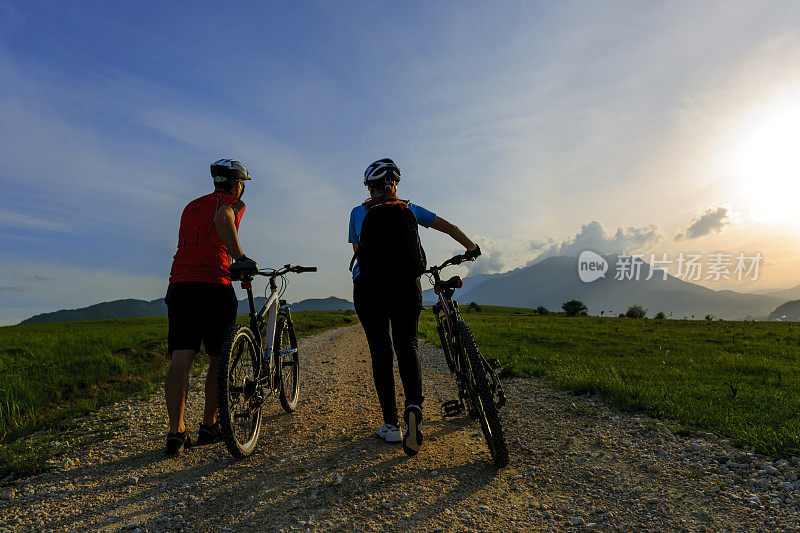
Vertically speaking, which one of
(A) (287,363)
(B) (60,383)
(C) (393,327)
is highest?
(C) (393,327)

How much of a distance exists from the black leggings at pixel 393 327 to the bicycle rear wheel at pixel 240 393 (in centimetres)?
151

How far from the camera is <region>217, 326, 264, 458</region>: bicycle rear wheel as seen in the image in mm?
4102

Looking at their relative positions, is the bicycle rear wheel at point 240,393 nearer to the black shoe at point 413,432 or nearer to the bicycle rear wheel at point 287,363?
the bicycle rear wheel at point 287,363

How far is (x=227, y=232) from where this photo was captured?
475 cm

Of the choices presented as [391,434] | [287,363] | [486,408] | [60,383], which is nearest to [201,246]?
[287,363]

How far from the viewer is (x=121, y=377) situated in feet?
29.6

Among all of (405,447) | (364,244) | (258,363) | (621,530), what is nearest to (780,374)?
(621,530)

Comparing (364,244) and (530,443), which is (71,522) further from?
(530,443)

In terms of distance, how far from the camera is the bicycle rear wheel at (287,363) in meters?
5.93

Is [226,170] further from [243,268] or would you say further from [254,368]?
[254,368]

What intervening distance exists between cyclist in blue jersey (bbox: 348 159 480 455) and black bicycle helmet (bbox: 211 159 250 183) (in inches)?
69.5

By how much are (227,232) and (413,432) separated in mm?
3215

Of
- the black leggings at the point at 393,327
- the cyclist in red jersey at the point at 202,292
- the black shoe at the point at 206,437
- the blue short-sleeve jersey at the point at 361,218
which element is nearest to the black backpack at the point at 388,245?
the black leggings at the point at 393,327

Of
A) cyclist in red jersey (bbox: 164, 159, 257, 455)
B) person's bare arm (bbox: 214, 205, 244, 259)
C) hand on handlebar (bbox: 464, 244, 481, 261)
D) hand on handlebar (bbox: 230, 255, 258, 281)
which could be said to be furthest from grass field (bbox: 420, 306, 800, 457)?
person's bare arm (bbox: 214, 205, 244, 259)
